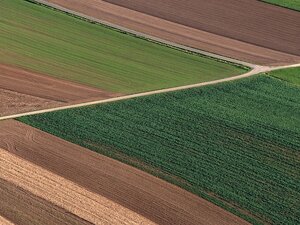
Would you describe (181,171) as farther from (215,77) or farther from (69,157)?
(215,77)

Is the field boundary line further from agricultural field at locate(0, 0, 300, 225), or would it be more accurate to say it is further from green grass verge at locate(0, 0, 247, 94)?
green grass verge at locate(0, 0, 247, 94)

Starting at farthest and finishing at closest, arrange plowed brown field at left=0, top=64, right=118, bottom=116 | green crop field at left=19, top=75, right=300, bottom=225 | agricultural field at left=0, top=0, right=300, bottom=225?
plowed brown field at left=0, top=64, right=118, bottom=116 < green crop field at left=19, top=75, right=300, bottom=225 < agricultural field at left=0, top=0, right=300, bottom=225

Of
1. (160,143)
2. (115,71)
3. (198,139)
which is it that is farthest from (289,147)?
(115,71)

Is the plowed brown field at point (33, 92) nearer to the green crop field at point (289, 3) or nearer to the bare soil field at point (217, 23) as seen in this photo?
the bare soil field at point (217, 23)

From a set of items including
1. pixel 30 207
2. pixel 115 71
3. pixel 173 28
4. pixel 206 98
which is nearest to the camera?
pixel 30 207

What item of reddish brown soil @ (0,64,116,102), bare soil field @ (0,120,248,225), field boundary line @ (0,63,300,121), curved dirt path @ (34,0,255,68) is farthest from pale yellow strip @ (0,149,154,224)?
curved dirt path @ (34,0,255,68)

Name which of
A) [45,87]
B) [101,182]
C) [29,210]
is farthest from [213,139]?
[45,87]
